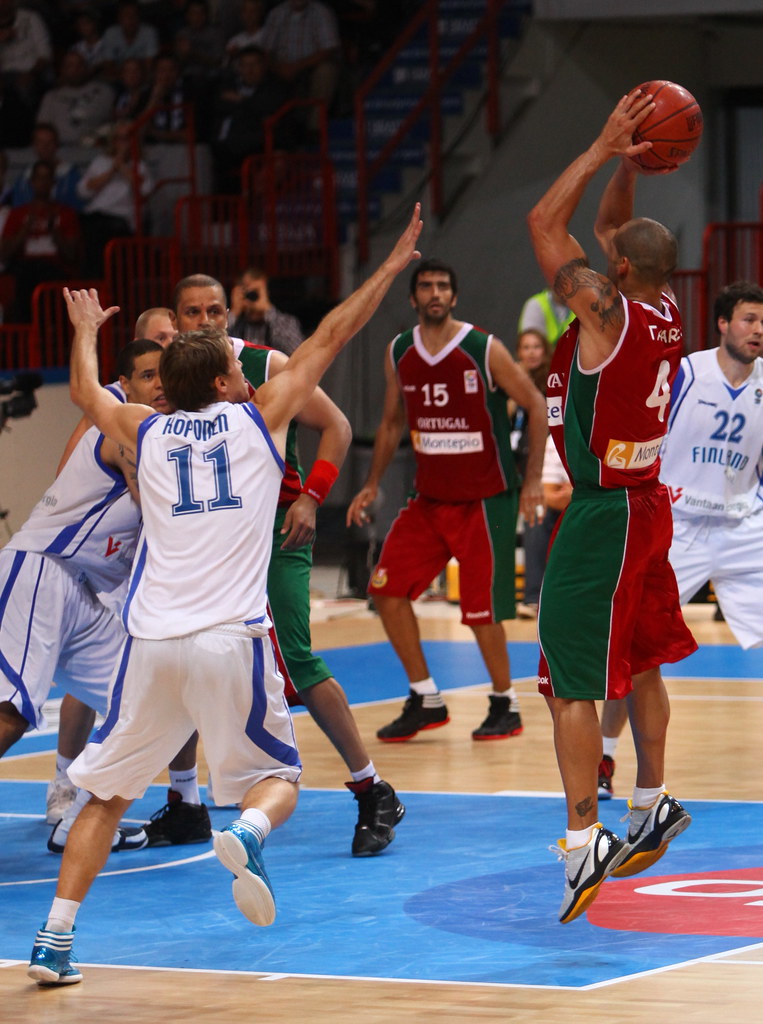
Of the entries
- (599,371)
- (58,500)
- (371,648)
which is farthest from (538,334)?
(599,371)

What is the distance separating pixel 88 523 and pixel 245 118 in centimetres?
1151

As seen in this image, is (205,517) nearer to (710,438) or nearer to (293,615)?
(293,615)

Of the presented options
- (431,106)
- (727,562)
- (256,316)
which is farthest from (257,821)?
(431,106)

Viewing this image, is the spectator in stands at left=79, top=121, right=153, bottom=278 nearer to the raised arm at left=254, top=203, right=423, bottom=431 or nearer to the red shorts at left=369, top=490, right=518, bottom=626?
the red shorts at left=369, top=490, right=518, bottom=626

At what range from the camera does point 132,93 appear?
18.5m

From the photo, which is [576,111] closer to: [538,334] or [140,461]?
[538,334]

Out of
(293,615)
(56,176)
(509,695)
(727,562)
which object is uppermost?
(56,176)

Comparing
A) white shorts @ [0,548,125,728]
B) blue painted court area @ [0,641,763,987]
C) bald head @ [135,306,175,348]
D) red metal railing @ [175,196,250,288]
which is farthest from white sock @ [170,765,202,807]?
red metal railing @ [175,196,250,288]

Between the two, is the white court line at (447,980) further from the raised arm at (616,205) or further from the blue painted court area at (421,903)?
the raised arm at (616,205)

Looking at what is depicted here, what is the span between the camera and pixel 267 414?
545 centimetres

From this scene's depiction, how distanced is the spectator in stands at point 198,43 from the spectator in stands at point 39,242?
203 cm

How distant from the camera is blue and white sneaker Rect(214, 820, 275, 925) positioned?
5.02 m

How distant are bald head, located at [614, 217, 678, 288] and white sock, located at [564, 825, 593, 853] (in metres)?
1.67

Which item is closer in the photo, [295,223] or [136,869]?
[136,869]
